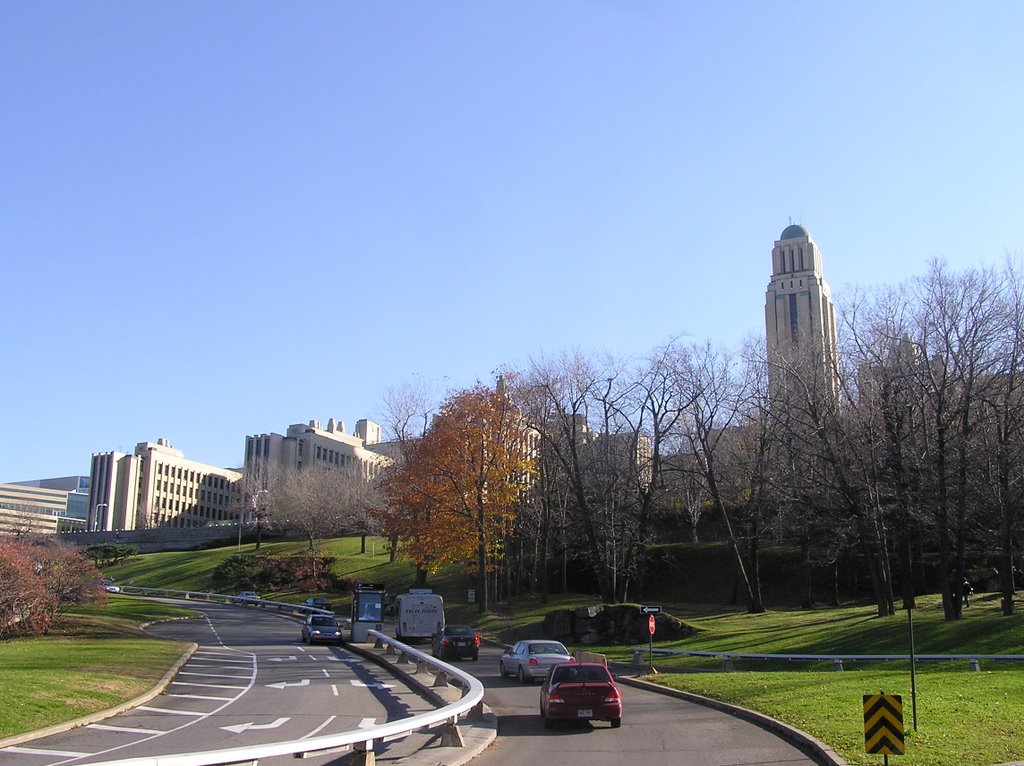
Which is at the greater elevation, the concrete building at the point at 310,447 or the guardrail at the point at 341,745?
the concrete building at the point at 310,447

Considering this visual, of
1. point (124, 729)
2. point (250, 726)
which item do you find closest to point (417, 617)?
point (250, 726)

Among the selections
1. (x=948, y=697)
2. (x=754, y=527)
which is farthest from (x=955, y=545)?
(x=948, y=697)

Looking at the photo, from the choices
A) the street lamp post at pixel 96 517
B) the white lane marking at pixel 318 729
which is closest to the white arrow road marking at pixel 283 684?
the white lane marking at pixel 318 729

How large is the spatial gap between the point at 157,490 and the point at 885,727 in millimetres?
156867

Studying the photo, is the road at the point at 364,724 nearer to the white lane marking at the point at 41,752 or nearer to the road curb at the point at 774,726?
the white lane marking at the point at 41,752

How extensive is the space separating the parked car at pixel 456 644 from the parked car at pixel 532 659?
21.5ft

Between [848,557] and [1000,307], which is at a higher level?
[1000,307]

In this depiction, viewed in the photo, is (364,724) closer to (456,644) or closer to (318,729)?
(318,729)

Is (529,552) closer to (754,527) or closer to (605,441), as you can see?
(605,441)

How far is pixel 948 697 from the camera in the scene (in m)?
18.7

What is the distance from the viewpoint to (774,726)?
54.5 feet

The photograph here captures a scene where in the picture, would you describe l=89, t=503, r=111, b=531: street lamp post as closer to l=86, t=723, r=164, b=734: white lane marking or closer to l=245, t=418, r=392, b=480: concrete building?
l=245, t=418, r=392, b=480: concrete building

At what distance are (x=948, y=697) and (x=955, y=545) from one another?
66.2ft

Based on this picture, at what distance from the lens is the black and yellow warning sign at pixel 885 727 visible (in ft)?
Result: 39.7
